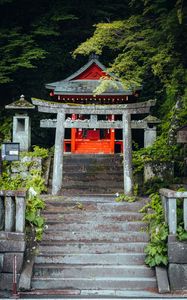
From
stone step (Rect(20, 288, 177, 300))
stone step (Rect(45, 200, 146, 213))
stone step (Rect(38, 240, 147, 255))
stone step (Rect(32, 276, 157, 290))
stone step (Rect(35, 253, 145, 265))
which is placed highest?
stone step (Rect(45, 200, 146, 213))

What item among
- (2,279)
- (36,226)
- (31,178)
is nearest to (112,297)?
(2,279)

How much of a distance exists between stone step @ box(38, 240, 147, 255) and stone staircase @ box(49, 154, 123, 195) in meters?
5.78

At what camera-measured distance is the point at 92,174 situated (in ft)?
57.7

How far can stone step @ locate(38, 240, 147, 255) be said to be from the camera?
9859 mm

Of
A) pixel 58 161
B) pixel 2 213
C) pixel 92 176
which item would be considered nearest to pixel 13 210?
pixel 2 213

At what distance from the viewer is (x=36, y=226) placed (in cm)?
1038

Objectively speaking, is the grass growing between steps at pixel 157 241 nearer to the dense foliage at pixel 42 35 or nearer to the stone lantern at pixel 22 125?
the stone lantern at pixel 22 125

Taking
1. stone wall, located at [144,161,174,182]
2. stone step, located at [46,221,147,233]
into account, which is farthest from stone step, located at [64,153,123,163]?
stone step, located at [46,221,147,233]

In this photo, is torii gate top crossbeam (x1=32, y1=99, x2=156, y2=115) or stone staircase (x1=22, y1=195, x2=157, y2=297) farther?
torii gate top crossbeam (x1=32, y1=99, x2=156, y2=115)

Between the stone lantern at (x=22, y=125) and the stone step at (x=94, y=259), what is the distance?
9.55 m

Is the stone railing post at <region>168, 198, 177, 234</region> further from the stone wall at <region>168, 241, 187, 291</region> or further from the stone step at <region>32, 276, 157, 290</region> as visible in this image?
the stone step at <region>32, 276, 157, 290</region>

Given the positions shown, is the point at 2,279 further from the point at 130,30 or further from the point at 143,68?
the point at 130,30

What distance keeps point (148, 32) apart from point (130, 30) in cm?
101

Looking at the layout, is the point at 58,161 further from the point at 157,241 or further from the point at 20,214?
the point at 157,241
